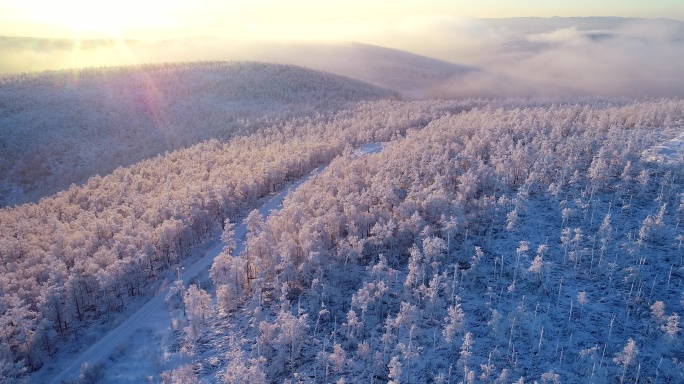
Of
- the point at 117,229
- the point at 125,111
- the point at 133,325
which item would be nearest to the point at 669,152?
the point at 133,325

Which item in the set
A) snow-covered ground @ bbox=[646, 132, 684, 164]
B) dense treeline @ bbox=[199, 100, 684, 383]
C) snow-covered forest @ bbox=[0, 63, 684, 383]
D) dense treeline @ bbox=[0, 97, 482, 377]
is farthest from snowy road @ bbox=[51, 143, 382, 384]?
snow-covered ground @ bbox=[646, 132, 684, 164]

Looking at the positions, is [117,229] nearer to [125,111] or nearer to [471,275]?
[471,275]

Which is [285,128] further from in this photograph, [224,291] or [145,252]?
[224,291]

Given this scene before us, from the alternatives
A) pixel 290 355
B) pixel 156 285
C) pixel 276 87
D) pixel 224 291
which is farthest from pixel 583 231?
pixel 276 87

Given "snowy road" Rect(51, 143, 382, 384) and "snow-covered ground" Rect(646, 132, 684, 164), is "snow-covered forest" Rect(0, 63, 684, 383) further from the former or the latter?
"snowy road" Rect(51, 143, 382, 384)

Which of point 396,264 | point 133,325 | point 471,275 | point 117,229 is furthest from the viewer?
point 117,229

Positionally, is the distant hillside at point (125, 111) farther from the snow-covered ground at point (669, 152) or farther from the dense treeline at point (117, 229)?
the snow-covered ground at point (669, 152)
